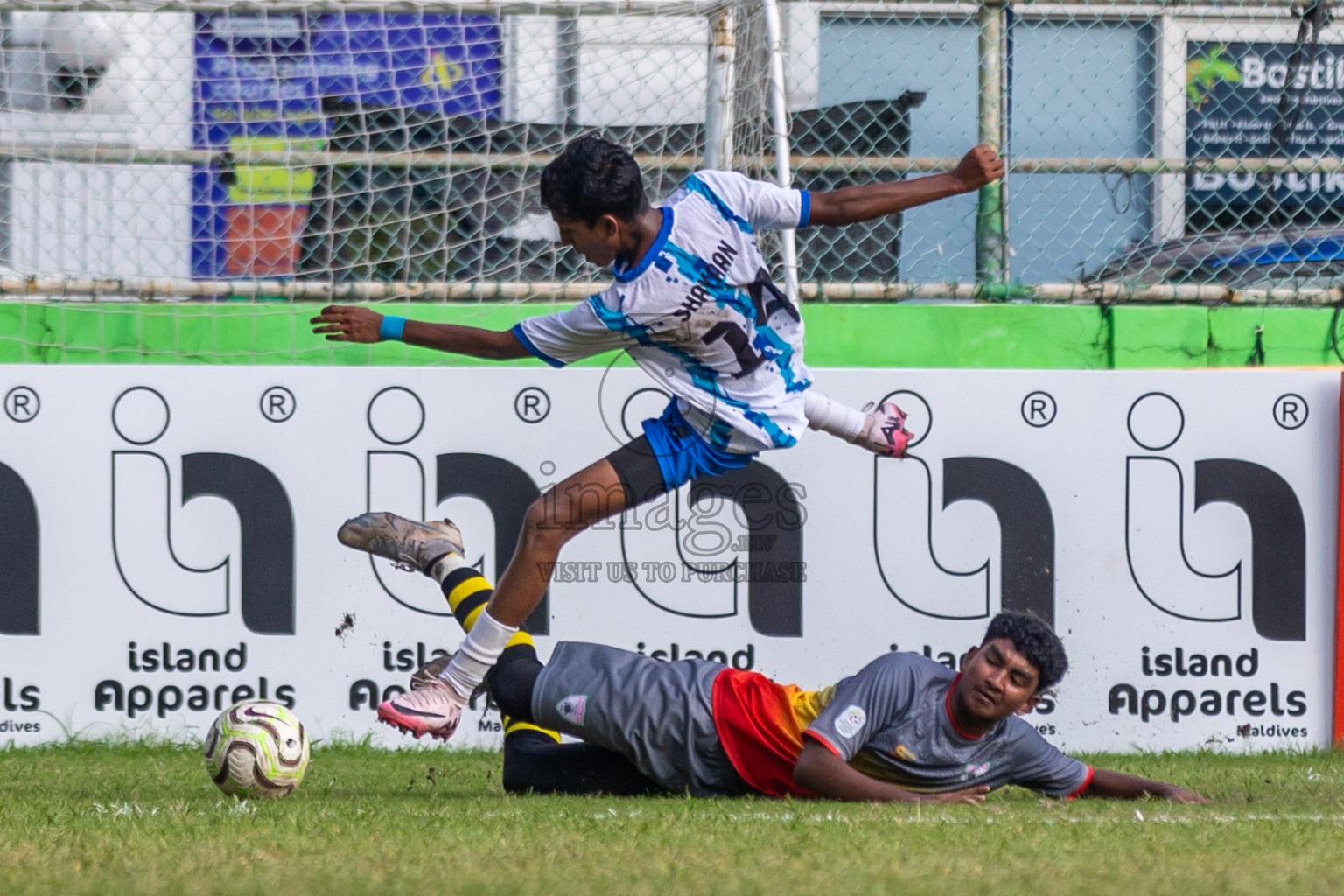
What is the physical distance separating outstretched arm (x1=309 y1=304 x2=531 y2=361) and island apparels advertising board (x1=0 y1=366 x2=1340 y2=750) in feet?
4.06

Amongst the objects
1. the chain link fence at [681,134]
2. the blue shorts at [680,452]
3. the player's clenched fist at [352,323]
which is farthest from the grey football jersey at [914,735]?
the chain link fence at [681,134]

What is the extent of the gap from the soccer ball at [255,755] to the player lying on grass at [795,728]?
1.54 feet

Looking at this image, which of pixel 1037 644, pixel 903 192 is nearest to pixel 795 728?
pixel 1037 644

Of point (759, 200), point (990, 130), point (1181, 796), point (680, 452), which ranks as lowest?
point (1181, 796)

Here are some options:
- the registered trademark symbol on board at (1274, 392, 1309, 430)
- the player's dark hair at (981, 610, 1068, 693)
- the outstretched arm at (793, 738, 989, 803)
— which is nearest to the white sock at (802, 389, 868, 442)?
the player's dark hair at (981, 610, 1068, 693)

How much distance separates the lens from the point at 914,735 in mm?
4328

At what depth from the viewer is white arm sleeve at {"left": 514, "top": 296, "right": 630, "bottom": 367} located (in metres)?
4.81

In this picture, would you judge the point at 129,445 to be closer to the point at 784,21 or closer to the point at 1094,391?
the point at 784,21

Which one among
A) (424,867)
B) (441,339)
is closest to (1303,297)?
(441,339)

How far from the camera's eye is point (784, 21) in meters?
7.04

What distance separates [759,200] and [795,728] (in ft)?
5.50

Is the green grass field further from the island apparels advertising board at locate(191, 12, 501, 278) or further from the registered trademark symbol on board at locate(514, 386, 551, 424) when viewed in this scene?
the island apparels advertising board at locate(191, 12, 501, 278)

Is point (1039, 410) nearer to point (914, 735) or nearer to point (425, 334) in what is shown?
point (914, 735)

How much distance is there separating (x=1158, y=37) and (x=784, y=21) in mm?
1756
